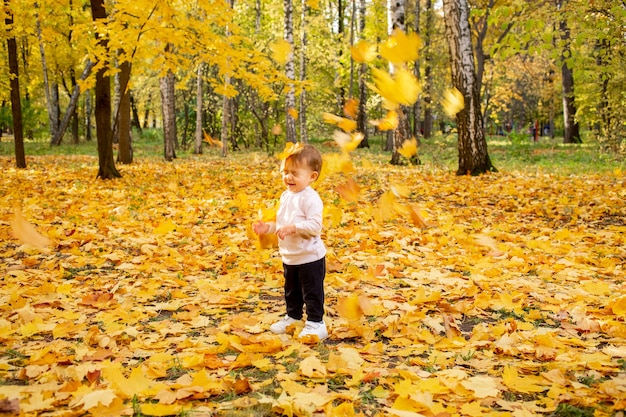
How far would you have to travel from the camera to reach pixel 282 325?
3293 mm

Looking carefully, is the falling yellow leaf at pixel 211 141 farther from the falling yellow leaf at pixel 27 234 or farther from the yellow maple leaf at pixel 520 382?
the yellow maple leaf at pixel 520 382

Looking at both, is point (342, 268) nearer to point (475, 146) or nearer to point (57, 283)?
point (57, 283)

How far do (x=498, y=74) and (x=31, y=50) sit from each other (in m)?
25.2

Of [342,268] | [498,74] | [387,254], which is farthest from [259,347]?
[498,74]

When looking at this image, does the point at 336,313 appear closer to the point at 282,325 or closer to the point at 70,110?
the point at 282,325

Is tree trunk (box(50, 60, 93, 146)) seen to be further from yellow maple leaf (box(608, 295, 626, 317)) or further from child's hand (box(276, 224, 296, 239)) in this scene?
yellow maple leaf (box(608, 295, 626, 317))

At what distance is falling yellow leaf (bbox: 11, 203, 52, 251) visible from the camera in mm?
5320

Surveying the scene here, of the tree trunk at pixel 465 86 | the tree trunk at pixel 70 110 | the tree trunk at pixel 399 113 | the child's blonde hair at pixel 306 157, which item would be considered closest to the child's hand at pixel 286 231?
the child's blonde hair at pixel 306 157

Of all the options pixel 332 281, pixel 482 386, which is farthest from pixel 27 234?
pixel 482 386

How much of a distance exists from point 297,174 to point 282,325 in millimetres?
965

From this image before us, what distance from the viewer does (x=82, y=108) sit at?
38.7 metres

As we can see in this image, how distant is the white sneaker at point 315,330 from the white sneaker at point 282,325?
0.57 feet

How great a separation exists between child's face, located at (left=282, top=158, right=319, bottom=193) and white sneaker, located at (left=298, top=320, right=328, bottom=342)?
33.4 inches

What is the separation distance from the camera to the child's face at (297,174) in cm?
317
